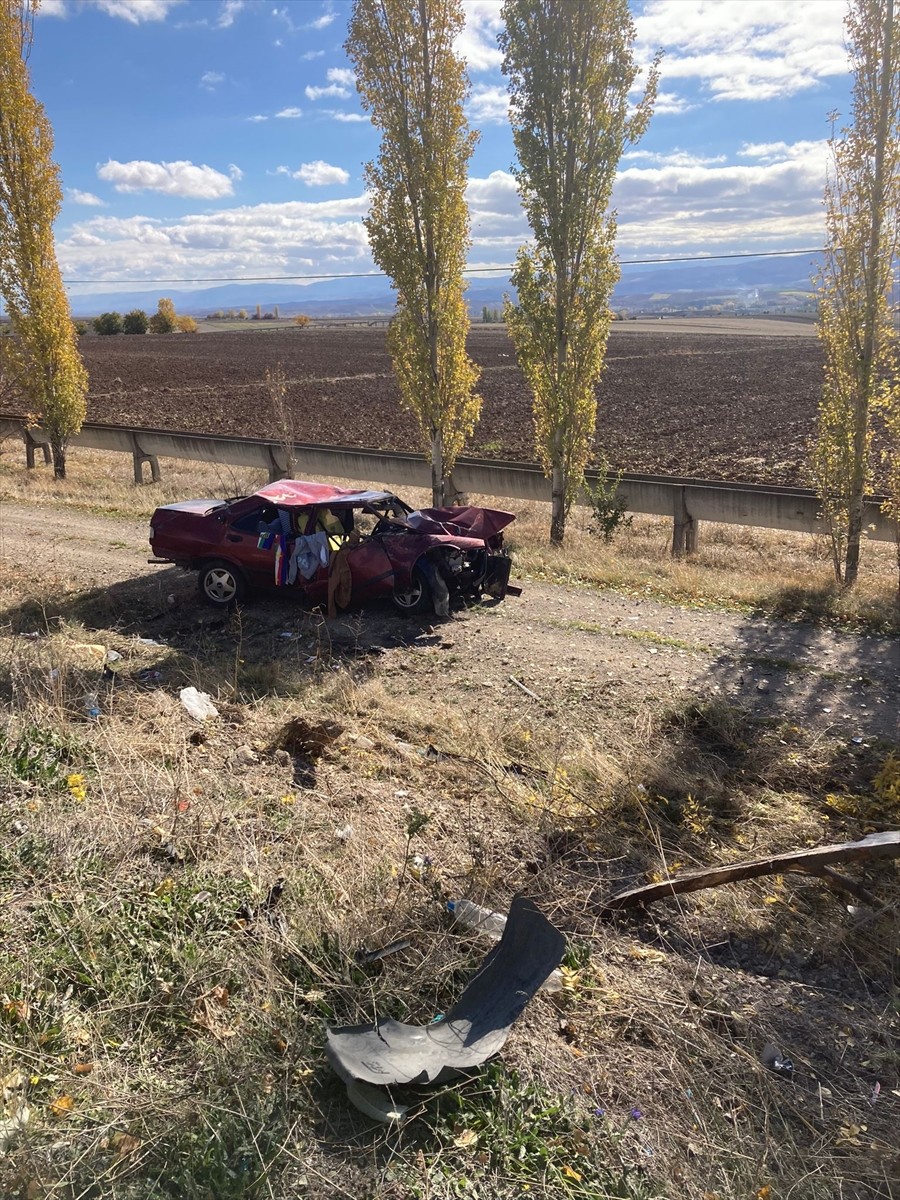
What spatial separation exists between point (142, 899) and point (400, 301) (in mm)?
12912

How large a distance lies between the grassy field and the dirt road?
1.42ft

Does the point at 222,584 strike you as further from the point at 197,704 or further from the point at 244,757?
the point at 244,757

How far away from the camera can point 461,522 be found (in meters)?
11.4

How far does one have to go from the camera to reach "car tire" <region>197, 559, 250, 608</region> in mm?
11180

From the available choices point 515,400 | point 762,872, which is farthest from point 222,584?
point 515,400

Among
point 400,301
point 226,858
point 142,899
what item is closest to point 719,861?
point 226,858

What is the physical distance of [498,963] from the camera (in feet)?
14.2

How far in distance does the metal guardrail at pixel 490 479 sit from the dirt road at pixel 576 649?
3706 millimetres

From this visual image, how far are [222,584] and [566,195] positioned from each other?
9.24 m

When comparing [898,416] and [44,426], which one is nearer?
[898,416]

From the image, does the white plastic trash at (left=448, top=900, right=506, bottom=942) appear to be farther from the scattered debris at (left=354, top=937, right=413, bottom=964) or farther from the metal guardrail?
the metal guardrail

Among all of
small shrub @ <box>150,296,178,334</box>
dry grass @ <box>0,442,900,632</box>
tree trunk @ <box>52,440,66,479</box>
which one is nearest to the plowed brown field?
dry grass @ <box>0,442,900,632</box>

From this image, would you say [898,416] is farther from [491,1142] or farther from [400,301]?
[491,1142]

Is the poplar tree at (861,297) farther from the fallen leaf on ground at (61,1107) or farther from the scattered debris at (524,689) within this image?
the fallen leaf on ground at (61,1107)
